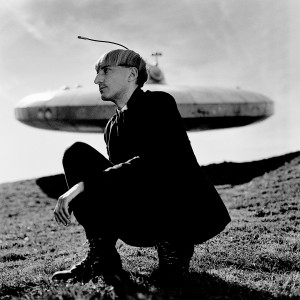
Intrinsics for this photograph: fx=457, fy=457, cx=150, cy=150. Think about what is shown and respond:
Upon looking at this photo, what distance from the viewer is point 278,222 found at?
5645mm

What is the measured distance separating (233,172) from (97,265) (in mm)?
9395

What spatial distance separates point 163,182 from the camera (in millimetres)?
2604

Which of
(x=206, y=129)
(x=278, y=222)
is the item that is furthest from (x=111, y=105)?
(x=278, y=222)

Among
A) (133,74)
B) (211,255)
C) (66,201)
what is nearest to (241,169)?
(211,255)

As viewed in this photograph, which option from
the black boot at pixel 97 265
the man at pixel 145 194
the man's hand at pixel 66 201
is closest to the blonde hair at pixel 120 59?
the man at pixel 145 194

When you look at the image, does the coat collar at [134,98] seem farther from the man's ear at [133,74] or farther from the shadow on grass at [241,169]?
the shadow on grass at [241,169]

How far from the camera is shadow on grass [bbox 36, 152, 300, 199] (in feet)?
36.6

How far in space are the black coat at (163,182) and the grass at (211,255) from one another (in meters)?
0.35

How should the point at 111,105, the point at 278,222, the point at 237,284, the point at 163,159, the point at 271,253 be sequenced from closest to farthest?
1. the point at 163,159
2. the point at 237,284
3. the point at 271,253
4. the point at 278,222
5. the point at 111,105

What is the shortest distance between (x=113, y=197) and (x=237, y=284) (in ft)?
3.18

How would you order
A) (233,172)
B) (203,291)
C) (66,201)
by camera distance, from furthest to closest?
(233,172) → (203,291) → (66,201)

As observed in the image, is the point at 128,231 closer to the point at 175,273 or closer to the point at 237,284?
the point at 175,273

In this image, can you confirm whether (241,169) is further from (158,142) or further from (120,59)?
(158,142)

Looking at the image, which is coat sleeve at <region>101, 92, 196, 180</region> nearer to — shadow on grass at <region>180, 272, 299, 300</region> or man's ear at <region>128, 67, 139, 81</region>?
man's ear at <region>128, 67, 139, 81</region>
